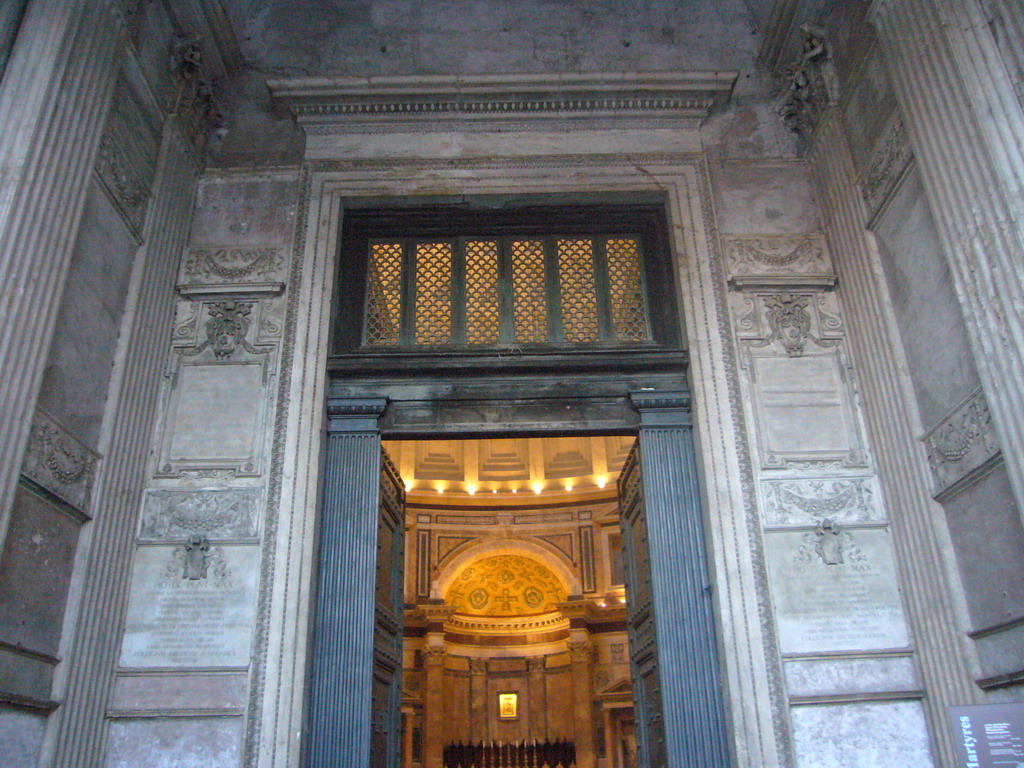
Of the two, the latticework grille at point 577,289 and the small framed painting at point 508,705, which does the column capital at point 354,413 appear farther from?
the small framed painting at point 508,705

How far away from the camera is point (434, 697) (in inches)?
540

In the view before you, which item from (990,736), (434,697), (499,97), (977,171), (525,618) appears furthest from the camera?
(525,618)

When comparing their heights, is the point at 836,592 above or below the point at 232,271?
below

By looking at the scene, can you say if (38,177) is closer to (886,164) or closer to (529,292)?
(529,292)

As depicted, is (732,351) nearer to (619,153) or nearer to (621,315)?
(621,315)

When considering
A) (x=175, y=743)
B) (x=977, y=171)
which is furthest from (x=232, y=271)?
(x=977, y=171)

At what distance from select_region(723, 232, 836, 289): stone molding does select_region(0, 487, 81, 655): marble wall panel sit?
492cm

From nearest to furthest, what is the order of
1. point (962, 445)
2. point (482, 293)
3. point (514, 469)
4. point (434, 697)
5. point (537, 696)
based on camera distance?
point (962, 445)
point (482, 293)
point (434, 697)
point (514, 469)
point (537, 696)

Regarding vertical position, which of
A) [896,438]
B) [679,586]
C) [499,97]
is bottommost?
[679,586]

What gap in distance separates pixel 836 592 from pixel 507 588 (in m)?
9.68

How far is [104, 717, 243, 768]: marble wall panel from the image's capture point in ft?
18.4

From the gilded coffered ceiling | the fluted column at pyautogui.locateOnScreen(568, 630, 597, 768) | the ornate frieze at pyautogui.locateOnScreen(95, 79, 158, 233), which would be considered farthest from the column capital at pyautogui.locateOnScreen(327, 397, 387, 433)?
the fluted column at pyautogui.locateOnScreen(568, 630, 597, 768)

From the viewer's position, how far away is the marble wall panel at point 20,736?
15.4 feet

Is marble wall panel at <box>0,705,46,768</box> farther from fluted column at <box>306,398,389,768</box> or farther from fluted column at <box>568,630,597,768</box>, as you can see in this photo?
fluted column at <box>568,630,597,768</box>
